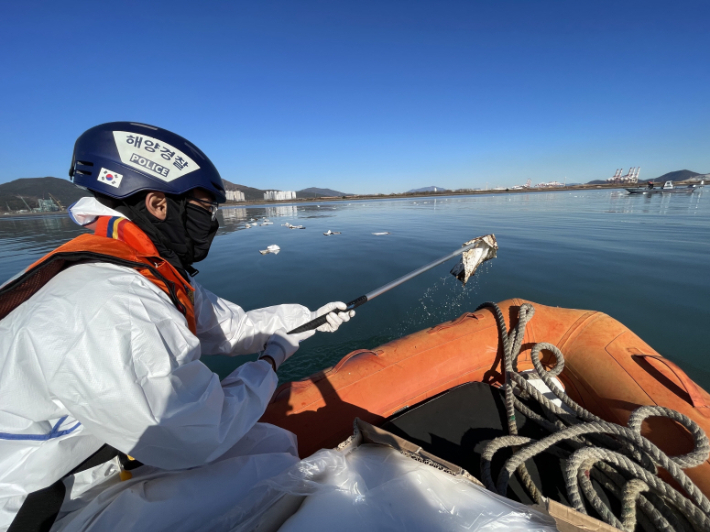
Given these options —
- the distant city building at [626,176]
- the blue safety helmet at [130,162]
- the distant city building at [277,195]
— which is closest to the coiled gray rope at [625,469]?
the blue safety helmet at [130,162]

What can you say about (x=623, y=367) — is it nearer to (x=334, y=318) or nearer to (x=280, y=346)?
(x=334, y=318)

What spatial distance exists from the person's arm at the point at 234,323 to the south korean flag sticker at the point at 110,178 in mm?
845

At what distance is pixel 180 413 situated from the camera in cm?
91

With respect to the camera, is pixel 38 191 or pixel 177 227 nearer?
pixel 177 227

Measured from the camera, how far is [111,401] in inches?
32.0

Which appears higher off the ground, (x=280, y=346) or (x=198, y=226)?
(x=198, y=226)

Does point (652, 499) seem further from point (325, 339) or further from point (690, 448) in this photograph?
point (325, 339)

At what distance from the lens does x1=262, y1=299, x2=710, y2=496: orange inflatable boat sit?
1.67 metres

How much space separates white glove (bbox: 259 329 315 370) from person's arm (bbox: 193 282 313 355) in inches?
5.1

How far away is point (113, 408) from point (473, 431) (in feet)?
6.26

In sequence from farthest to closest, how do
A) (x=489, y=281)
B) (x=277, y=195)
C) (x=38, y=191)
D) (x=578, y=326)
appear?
(x=277, y=195) < (x=38, y=191) < (x=489, y=281) < (x=578, y=326)

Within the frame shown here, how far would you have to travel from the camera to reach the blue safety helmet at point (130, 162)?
1.36 m

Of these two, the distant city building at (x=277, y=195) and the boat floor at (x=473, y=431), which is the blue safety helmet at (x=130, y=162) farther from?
the distant city building at (x=277, y=195)

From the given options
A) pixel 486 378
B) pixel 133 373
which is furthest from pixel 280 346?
pixel 486 378
